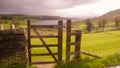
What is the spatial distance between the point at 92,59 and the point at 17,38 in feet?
15.8

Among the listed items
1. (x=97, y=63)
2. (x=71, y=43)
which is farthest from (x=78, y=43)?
(x=97, y=63)

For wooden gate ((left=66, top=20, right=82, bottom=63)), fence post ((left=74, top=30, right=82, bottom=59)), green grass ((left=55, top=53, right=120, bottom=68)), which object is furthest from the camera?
fence post ((left=74, top=30, right=82, bottom=59))

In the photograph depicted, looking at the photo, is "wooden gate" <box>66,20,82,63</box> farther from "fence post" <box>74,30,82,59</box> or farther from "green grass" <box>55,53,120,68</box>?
"green grass" <box>55,53,120,68</box>

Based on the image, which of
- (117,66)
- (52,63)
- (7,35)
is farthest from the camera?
(52,63)

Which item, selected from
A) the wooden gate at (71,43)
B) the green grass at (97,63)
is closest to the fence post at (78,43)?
the wooden gate at (71,43)

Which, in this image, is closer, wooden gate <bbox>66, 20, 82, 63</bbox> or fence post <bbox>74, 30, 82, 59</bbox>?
wooden gate <bbox>66, 20, 82, 63</bbox>

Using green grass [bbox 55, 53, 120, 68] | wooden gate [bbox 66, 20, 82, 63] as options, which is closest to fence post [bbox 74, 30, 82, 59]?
wooden gate [bbox 66, 20, 82, 63]

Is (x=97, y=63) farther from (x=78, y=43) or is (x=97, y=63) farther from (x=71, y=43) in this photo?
(x=71, y=43)

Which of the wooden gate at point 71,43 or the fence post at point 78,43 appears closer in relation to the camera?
the wooden gate at point 71,43

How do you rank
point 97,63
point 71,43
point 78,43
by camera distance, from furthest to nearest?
point 78,43
point 71,43
point 97,63

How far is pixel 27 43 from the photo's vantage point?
48.7 ft

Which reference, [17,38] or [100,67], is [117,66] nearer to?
[100,67]

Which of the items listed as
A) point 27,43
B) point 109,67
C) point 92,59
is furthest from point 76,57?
point 27,43

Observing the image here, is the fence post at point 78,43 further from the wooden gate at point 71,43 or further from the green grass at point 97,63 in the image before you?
the green grass at point 97,63
